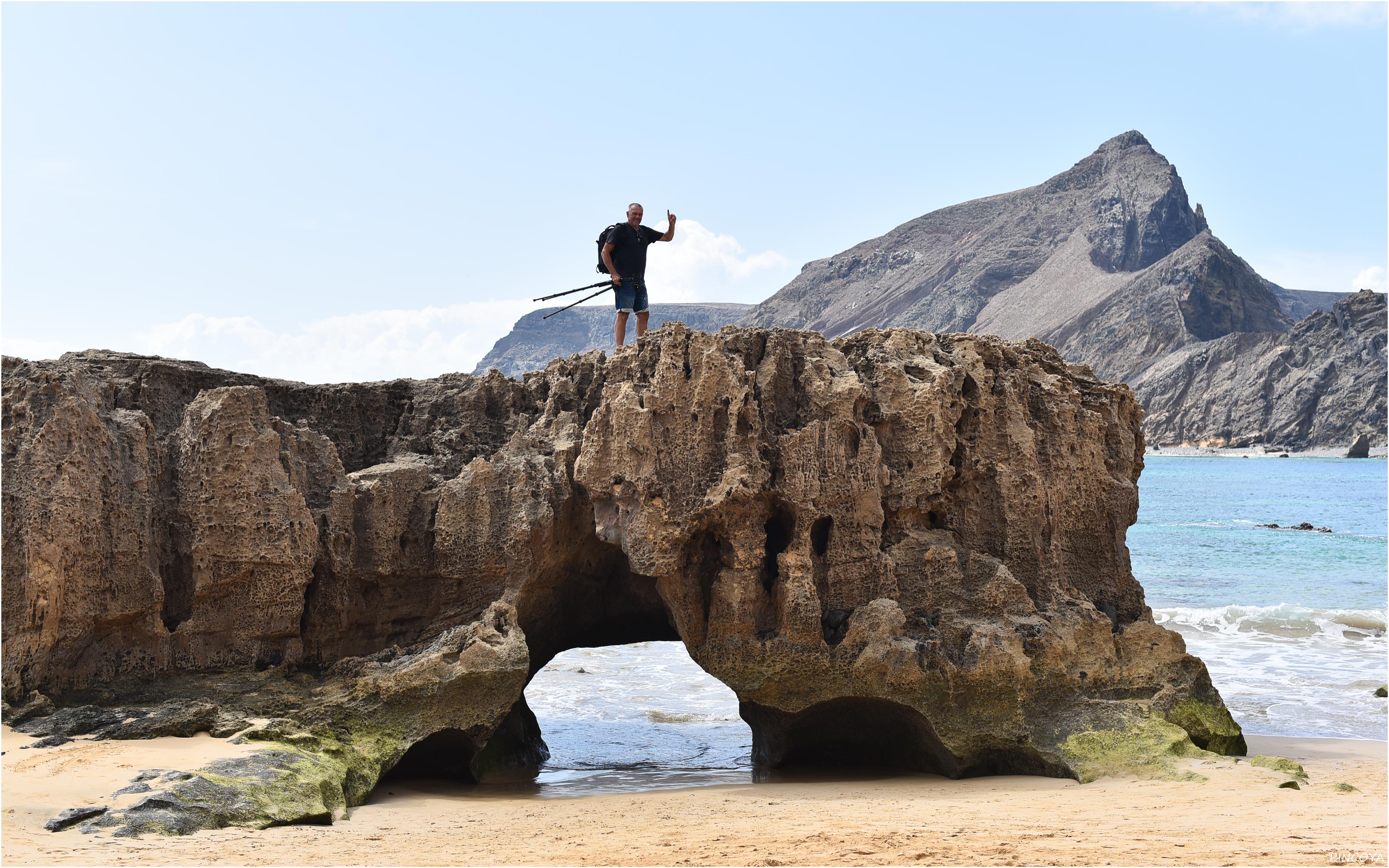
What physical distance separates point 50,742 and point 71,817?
1.17 metres

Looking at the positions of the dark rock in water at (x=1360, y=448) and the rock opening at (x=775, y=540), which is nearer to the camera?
the rock opening at (x=775, y=540)

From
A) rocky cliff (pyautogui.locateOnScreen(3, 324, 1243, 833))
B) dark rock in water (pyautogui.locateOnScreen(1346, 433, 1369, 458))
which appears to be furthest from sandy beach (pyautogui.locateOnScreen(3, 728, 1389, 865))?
dark rock in water (pyautogui.locateOnScreen(1346, 433, 1369, 458))

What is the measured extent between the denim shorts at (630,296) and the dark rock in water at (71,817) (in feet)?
17.2

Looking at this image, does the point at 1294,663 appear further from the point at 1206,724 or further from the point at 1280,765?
the point at 1280,765

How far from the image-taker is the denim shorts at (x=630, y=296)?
29.9 ft

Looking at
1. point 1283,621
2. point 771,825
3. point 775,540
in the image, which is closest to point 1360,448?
point 1283,621

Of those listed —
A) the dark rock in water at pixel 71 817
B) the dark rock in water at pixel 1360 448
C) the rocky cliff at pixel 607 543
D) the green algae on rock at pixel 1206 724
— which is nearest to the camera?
the dark rock in water at pixel 71 817

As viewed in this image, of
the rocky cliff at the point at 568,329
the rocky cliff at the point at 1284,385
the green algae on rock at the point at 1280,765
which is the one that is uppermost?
the rocky cliff at the point at 568,329

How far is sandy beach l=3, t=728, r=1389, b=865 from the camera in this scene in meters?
4.68

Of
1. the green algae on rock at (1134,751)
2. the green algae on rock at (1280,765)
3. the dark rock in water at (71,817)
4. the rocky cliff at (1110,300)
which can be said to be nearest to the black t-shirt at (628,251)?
the green algae on rock at (1134,751)

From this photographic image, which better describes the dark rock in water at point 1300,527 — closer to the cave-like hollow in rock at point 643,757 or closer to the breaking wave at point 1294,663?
the breaking wave at point 1294,663

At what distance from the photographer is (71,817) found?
516 cm

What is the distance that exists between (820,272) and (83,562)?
139 metres

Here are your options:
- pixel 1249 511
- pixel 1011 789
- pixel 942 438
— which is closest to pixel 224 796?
pixel 1011 789
